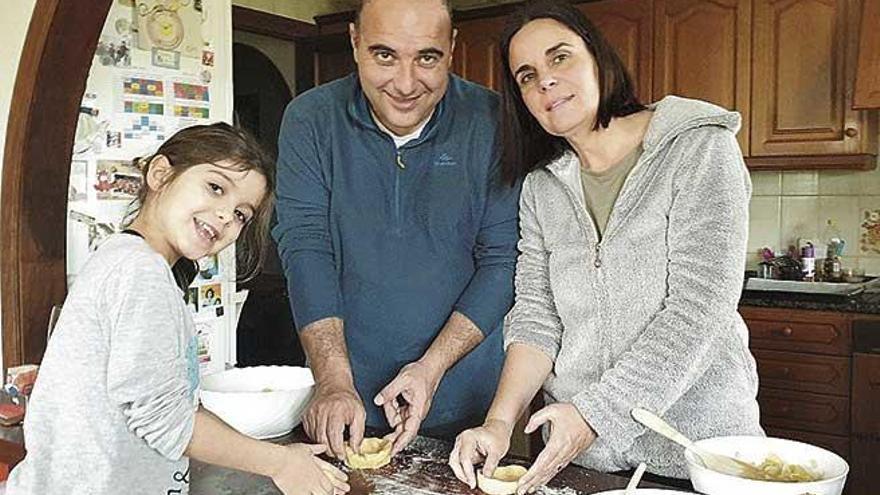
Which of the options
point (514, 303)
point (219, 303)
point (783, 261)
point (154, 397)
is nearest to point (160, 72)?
point (219, 303)

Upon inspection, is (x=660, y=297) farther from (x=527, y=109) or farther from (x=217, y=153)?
(x=217, y=153)

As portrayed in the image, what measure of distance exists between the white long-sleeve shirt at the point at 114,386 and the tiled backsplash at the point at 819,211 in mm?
2851

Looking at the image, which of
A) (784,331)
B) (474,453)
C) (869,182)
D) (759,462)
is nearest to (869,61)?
(869,182)

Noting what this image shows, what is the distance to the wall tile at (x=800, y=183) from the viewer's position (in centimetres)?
340

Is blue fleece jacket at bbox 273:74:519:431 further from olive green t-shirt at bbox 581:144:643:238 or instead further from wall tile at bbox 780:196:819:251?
wall tile at bbox 780:196:819:251

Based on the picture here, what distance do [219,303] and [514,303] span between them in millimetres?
1485

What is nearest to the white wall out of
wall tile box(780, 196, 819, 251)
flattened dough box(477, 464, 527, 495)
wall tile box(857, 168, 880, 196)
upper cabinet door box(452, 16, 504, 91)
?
flattened dough box(477, 464, 527, 495)

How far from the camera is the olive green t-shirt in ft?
4.67

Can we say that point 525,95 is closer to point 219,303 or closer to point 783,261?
point 219,303

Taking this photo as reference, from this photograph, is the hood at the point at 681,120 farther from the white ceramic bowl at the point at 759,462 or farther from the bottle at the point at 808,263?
the bottle at the point at 808,263

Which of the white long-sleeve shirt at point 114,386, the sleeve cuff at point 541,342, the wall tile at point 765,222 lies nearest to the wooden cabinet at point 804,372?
the wall tile at point 765,222

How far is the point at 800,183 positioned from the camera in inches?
135

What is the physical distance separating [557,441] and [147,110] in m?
1.85

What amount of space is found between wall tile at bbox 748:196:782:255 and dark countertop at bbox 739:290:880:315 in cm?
48
